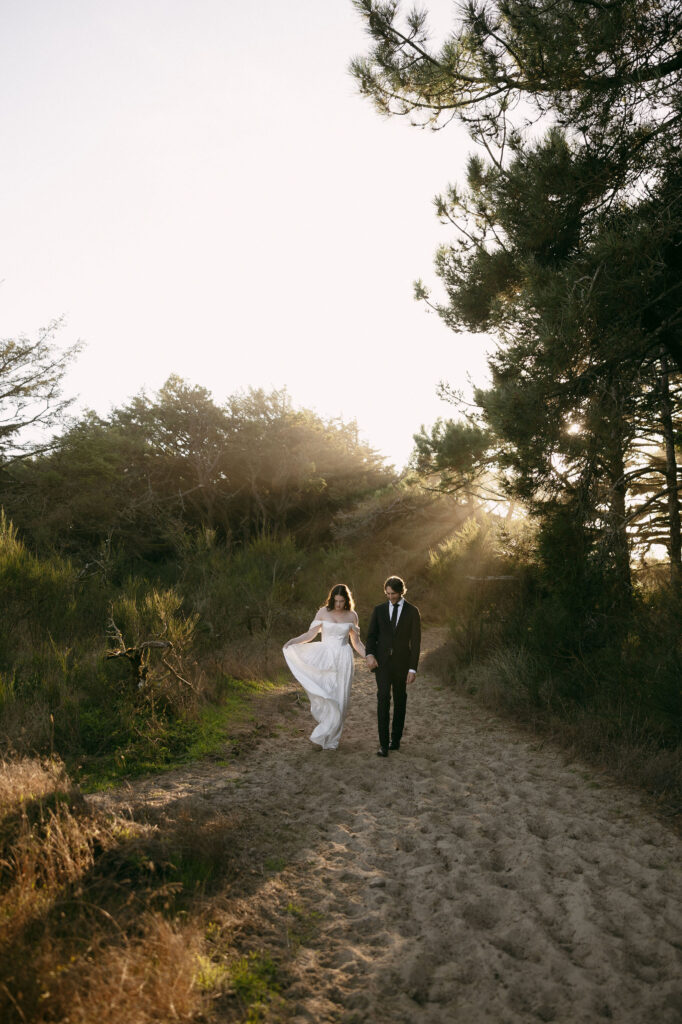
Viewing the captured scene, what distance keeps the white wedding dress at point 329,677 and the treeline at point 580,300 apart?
292 centimetres

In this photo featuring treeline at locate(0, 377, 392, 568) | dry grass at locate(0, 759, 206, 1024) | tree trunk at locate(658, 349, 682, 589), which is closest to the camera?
dry grass at locate(0, 759, 206, 1024)

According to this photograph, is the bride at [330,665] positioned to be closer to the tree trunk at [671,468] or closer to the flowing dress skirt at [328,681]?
the flowing dress skirt at [328,681]

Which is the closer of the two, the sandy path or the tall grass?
the sandy path

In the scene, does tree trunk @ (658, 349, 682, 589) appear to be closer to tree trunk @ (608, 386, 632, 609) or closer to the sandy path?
tree trunk @ (608, 386, 632, 609)

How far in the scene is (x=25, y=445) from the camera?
64.4ft

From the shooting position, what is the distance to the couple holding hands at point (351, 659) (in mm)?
7125

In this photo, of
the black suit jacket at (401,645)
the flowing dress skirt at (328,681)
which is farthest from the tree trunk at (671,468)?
the flowing dress skirt at (328,681)

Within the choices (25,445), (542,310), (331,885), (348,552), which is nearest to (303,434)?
(348,552)

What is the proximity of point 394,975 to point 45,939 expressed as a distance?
1.76 metres

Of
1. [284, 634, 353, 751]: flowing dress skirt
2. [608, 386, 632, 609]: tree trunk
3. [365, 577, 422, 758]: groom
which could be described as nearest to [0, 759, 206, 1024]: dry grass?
[284, 634, 353, 751]: flowing dress skirt

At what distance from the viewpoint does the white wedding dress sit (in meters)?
7.31

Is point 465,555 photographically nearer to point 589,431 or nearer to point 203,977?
point 589,431

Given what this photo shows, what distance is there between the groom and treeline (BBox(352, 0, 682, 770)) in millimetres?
2328

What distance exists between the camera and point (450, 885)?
4211 millimetres
